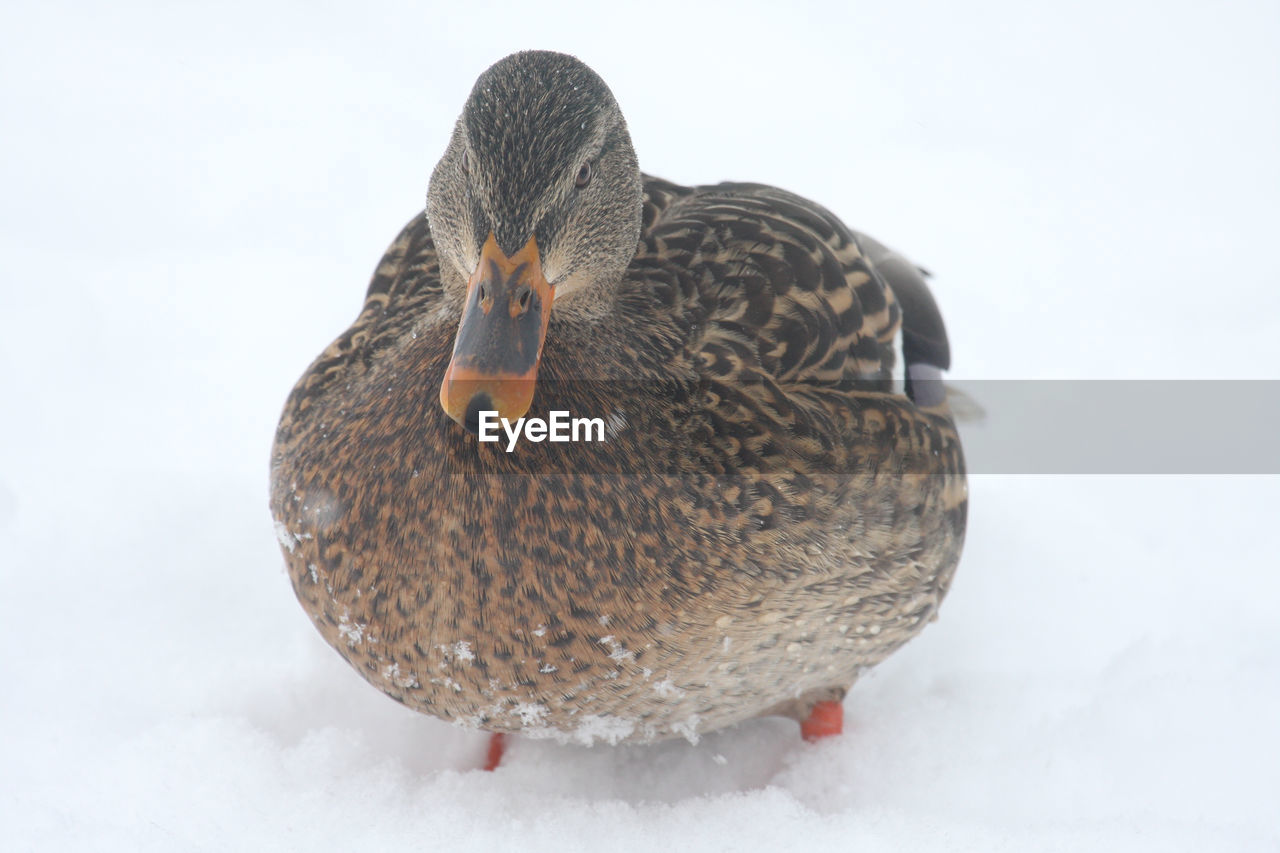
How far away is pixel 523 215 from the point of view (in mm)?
1834

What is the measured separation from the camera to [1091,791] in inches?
93.7

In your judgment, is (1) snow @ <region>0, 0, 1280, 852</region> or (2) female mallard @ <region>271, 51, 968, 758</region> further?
(1) snow @ <region>0, 0, 1280, 852</region>

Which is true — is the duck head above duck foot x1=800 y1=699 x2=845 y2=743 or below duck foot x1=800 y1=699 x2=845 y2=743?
above

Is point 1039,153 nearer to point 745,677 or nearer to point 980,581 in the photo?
point 980,581

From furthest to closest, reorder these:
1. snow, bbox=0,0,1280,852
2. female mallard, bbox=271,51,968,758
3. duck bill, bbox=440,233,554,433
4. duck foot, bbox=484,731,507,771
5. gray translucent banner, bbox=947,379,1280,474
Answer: gray translucent banner, bbox=947,379,1280,474
duck foot, bbox=484,731,507,771
snow, bbox=0,0,1280,852
female mallard, bbox=271,51,968,758
duck bill, bbox=440,233,554,433

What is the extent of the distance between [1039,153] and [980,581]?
2.40 metres

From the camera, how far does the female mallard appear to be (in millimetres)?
1899

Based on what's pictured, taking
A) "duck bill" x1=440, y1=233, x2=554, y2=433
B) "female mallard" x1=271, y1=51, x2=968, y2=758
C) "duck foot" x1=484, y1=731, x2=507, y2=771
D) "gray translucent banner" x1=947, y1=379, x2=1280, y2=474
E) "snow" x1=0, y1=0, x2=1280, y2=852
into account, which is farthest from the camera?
"gray translucent banner" x1=947, y1=379, x2=1280, y2=474

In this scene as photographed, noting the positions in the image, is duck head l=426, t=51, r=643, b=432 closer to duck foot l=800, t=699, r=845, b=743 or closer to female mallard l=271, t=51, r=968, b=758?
female mallard l=271, t=51, r=968, b=758

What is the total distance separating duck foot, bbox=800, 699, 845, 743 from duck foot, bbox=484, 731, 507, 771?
2.06 feet

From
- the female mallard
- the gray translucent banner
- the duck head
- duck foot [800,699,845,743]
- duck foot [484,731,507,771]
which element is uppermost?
the duck head

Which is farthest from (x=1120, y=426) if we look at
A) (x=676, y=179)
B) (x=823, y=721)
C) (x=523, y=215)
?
(x=523, y=215)

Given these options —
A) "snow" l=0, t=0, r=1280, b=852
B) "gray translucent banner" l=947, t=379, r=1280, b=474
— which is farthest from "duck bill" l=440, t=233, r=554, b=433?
"gray translucent banner" l=947, t=379, r=1280, b=474

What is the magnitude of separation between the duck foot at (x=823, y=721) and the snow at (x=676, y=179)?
66 mm
